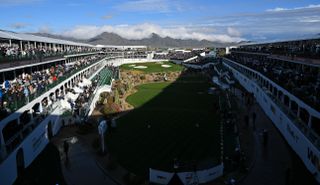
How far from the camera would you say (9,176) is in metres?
16.6

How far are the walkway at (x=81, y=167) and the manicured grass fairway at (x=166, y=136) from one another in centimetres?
146

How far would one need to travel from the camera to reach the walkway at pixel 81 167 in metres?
17.5

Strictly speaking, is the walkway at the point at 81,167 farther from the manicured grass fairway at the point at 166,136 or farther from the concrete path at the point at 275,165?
the concrete path at the point at 275,165

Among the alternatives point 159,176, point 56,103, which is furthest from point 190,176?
point 56,103

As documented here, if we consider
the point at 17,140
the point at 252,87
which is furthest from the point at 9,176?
the point at 252,87

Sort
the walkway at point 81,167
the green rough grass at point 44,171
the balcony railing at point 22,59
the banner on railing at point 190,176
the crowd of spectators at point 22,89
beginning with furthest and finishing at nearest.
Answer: the balcony railing at point 22,59, the crowd of spectators at point 22,89, the walkway at point 81,167, the green rough grass at point 44,171, the banner on railing at point 190,176

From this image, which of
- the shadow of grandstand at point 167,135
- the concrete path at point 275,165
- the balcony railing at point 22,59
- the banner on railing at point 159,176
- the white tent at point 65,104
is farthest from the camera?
the white tent at point 65,104

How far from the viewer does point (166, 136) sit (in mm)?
24688

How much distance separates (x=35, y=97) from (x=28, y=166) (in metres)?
5.11

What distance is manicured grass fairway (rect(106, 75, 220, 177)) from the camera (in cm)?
1983

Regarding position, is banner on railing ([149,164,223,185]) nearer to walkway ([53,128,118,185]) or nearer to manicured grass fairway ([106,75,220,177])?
manicured grass fairway ([106,75,220,177])

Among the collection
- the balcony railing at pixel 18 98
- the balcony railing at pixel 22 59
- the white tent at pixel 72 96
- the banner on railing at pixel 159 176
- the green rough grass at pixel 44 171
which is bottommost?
the green rough grass at pixel 44 171

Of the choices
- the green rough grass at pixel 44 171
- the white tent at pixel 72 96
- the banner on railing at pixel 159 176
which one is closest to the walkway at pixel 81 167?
the green rough grass at pixel 44 171

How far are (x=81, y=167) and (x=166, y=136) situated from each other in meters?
7.29
